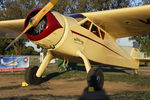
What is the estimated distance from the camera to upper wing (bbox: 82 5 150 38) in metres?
7.41

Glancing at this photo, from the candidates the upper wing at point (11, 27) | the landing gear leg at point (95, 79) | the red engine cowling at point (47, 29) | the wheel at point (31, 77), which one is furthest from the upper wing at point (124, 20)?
the upper wing at point (11, 27)

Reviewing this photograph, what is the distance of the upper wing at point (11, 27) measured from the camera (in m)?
9.89

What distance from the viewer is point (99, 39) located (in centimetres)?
855

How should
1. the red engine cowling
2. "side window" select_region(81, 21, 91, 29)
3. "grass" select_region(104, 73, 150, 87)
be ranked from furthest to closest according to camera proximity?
"grass" select_region(104, 73, 150, 87) < "side window" select_region(81, 21, 91, 29) < the red engine cowling

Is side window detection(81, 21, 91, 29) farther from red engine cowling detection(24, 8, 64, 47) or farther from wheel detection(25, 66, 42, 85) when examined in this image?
wheel detection(25, 66, 42, 85)

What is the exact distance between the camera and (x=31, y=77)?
24.6 feet

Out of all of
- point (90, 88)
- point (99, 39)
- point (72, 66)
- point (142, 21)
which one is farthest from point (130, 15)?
point (72, 66)

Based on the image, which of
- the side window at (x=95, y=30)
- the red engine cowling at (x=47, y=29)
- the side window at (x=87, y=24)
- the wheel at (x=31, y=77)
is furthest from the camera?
the side window at (x=95, y=30)

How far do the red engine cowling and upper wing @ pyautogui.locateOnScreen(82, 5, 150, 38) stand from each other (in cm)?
208

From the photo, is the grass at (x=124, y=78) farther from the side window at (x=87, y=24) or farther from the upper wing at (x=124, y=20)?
the side window at (x=87, y=24)

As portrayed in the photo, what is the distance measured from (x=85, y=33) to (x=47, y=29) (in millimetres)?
2106

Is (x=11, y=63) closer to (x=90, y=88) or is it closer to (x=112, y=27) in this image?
(x=112, y=27)

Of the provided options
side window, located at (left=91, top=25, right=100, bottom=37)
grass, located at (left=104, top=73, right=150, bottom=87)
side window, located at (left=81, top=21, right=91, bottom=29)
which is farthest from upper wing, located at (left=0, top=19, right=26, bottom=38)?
grass, located at (left=104, top=73, right=150, bottom=87)

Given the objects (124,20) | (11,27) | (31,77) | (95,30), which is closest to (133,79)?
(124,20)
